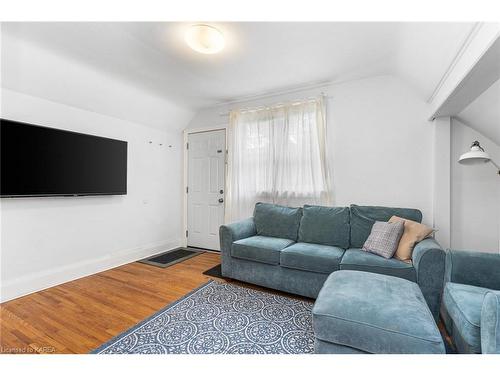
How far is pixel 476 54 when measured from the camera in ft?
4.77

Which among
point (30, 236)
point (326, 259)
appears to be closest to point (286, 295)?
point (326, 259)

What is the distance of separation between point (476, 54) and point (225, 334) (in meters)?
2.57

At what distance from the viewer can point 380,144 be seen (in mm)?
2926

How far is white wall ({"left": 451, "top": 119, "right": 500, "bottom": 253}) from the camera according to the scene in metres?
2.47

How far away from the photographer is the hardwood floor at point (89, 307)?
1746 millimetres

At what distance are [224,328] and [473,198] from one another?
290 cm

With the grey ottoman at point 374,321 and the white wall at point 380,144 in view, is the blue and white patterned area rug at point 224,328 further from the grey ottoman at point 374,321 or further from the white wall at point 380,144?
the white wall at point 380,144

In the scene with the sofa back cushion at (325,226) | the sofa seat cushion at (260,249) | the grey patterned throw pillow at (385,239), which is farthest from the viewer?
the sofa back cushion at (325,226)

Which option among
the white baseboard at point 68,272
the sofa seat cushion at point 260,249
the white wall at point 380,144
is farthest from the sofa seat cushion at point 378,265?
the white baseboard at point 68,272

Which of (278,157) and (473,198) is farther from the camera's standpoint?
(278,157)

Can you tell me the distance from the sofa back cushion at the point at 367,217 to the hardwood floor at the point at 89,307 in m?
1.87

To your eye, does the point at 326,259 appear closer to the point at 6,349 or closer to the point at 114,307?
the point at 114,307

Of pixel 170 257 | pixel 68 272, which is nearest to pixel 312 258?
pixel 170 257

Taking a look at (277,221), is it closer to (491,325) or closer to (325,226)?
(325,226)
